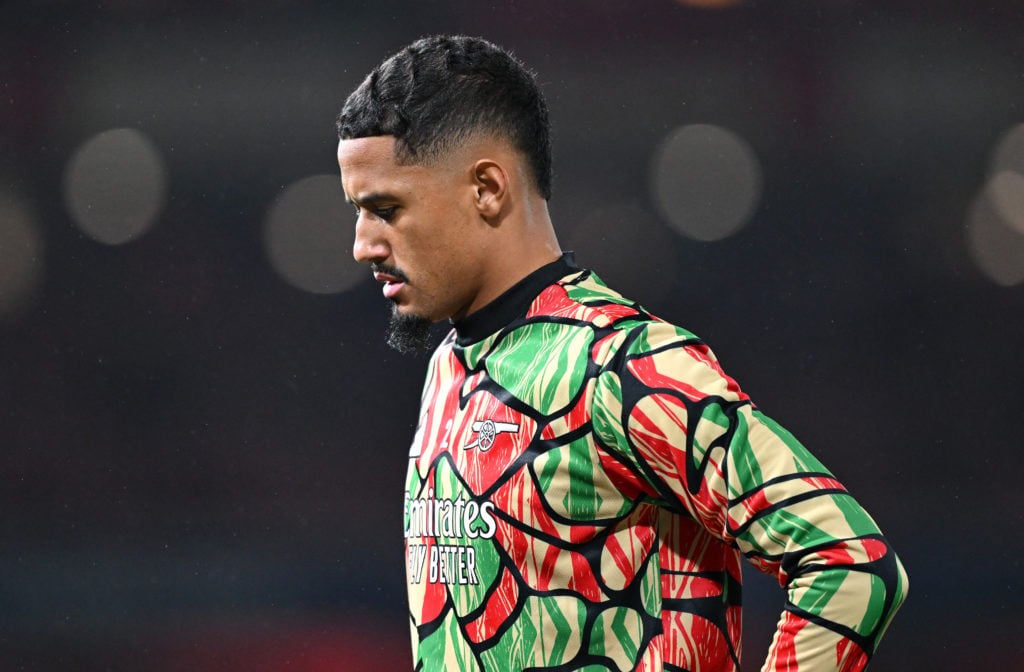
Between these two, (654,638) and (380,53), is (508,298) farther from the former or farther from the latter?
(380,53)

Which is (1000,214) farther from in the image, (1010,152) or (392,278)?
(392,278)

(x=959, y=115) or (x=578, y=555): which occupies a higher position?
(x=959, y=115)

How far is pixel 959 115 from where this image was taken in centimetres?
429

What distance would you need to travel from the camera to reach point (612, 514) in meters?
1.09

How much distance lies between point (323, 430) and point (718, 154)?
1705 millimetres

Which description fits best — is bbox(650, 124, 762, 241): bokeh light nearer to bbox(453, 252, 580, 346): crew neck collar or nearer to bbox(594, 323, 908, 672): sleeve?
bbox(453, 252, 580, 346): crew neck collar

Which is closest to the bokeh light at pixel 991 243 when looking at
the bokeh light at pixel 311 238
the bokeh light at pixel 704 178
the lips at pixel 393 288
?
the bokeh light at pixel 704 178

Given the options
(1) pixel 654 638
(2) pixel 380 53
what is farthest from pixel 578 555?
(2) pixel 380 53

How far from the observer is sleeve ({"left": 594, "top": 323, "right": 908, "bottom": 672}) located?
38.5 inches

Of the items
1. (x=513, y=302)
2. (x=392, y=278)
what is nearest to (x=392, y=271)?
(x=392, y=278)

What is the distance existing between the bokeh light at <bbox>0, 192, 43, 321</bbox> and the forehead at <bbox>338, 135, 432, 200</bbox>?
2.98 m

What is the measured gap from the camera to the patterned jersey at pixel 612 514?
3.24 feet

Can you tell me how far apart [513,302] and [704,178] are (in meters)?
3.37

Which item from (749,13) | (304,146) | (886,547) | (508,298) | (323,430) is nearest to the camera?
(886,547)
